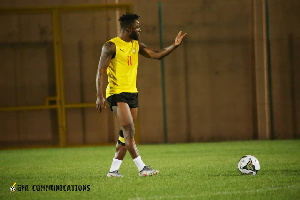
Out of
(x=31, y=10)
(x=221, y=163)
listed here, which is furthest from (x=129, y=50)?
(x=31, y=10)

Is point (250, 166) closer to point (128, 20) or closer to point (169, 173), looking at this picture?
point (169, 173)

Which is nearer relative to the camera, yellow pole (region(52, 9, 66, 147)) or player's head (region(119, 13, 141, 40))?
player's head (region(119, 13, 141, 40))

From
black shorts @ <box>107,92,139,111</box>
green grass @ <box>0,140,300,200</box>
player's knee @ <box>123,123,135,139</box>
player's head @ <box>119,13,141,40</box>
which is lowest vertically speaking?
green grass @ <box>0,140,300,200</box>

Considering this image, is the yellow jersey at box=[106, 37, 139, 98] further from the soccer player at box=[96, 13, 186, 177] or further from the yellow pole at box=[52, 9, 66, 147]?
the yellow pole at box=[52, 9, 66, 147]

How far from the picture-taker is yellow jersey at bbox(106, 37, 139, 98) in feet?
25.6

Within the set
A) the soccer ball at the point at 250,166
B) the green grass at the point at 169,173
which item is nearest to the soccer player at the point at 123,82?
the green grass at the point at 169,173

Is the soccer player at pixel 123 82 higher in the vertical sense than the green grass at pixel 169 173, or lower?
higher

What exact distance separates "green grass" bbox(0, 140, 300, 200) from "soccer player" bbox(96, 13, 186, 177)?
1.24ft

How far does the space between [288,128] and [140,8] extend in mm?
4890

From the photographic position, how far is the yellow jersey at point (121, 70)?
781 cm

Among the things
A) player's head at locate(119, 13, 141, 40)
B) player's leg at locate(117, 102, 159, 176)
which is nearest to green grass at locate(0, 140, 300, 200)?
player's leg at locate(117, 102, 159, 176)

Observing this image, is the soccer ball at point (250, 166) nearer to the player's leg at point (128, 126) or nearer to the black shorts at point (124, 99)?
the player's leg at point (128, 126)

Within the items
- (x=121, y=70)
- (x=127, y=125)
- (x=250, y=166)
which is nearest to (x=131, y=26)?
(x=121, y=70)

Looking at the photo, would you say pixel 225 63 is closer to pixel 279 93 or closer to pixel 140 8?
pixel 279 93
